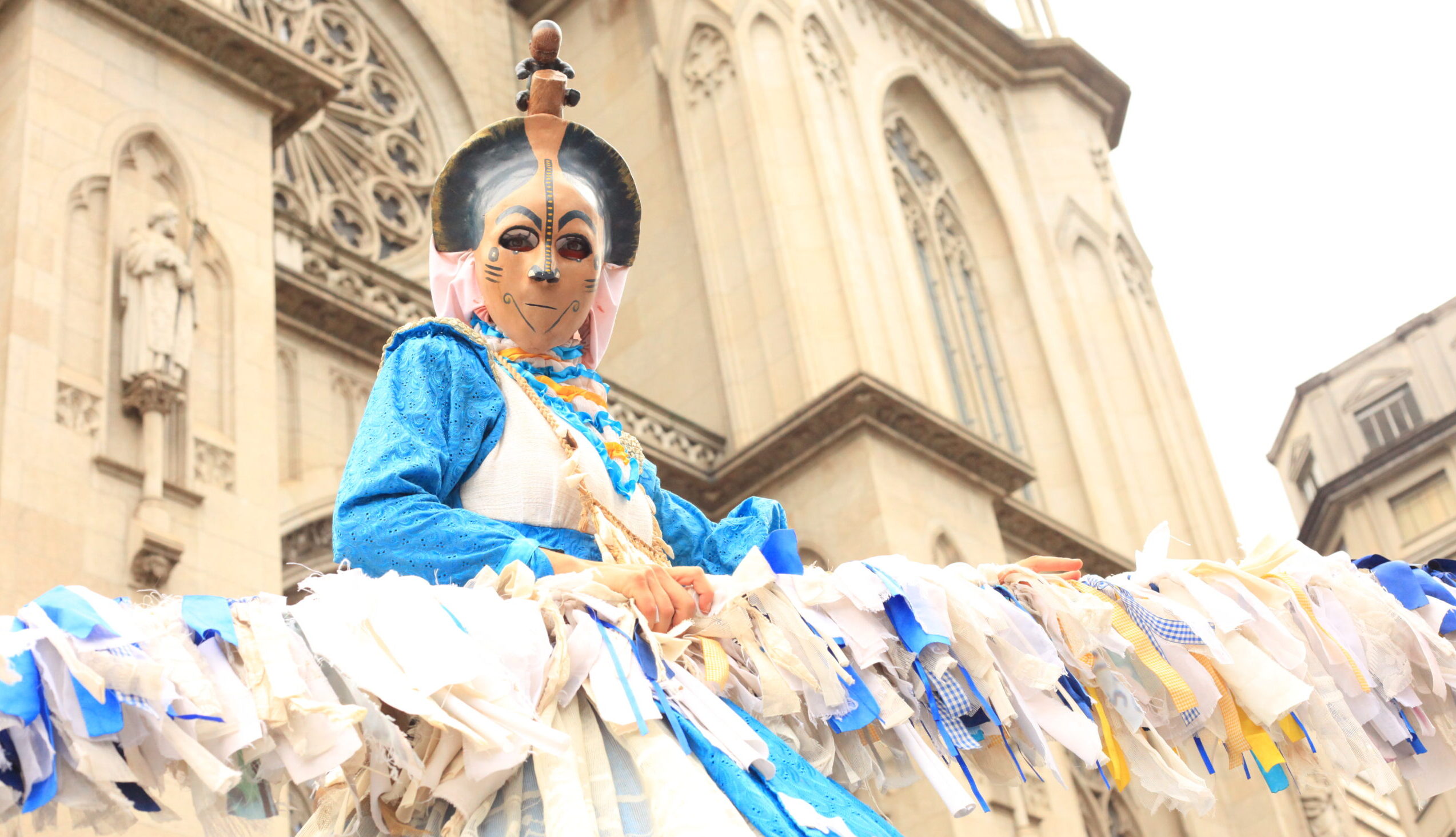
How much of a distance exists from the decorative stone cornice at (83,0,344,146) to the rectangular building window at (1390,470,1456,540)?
25535 millimetres

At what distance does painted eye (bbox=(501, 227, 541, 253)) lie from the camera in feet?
10.4

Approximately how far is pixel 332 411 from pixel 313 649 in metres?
8.37

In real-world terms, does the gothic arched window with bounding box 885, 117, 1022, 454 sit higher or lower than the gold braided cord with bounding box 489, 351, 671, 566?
higher

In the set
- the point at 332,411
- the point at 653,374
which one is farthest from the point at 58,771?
the point at 653,374

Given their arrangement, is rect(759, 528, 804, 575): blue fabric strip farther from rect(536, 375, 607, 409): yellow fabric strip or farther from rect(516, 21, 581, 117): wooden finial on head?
rect(516, 21, 581, 117): wooden finial on head

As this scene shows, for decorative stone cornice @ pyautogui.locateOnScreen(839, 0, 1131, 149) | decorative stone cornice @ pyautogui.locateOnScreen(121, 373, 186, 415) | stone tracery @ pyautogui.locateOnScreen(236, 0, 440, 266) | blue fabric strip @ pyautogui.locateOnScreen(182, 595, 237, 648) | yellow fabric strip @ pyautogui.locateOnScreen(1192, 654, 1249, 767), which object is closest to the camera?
blue fabric strip @ pyautogui.locateOnScreen(182, 595, 237, 648)

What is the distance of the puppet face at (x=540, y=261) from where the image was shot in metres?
3.15

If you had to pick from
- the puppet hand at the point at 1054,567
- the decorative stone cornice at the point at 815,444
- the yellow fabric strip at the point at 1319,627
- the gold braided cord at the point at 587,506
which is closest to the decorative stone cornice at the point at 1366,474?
the decorative stone cornice at the point at 815,444

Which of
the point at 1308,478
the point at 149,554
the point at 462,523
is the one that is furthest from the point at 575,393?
the point at 1308,478

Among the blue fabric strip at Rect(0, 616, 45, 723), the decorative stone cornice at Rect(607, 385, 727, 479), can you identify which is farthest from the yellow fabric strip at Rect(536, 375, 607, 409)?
the decorative stone cornice at Rect(607, 385, 727, 479)

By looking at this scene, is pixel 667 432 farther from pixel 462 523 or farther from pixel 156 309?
pixel 462 523

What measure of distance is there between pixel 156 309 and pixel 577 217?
16.1 ft

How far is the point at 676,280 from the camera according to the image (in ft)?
47.0

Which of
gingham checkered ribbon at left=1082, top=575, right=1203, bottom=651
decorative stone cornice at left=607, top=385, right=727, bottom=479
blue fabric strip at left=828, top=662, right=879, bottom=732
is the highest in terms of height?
decorative stone cornice at left=607, top=385, right=727, bottom=479
